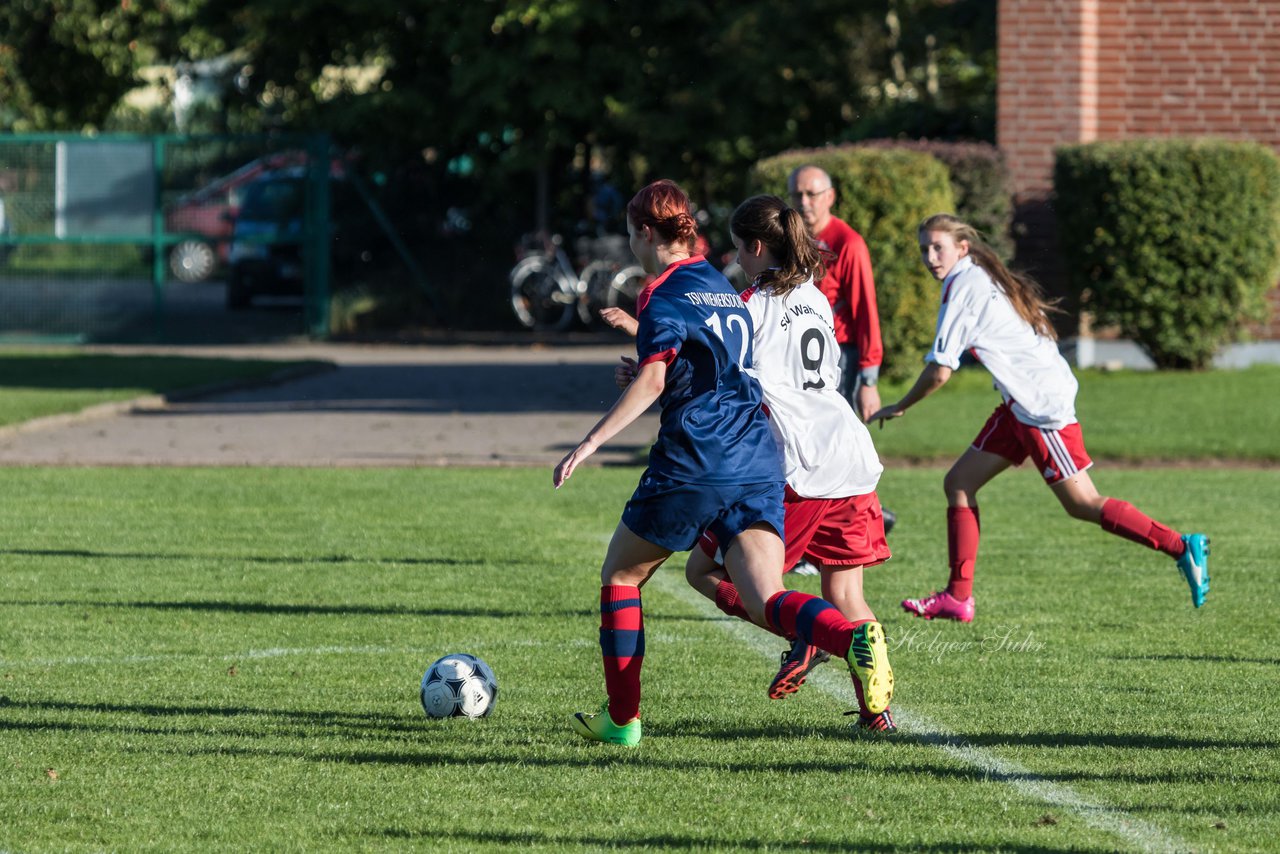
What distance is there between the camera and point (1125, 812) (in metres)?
4.90

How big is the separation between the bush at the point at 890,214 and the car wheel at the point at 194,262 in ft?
35.2

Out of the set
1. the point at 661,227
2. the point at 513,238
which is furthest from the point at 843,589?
the point at 513,238

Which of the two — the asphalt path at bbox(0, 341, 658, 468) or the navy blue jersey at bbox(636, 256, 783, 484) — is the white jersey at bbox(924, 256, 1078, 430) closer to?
the navy blue jersey at bbox(636, 256, 783, 484)

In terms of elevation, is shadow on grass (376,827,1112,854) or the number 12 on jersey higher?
the number 12 on jersey

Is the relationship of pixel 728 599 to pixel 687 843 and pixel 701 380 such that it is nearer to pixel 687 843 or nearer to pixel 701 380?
pixel 701 380

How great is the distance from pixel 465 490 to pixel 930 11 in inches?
637

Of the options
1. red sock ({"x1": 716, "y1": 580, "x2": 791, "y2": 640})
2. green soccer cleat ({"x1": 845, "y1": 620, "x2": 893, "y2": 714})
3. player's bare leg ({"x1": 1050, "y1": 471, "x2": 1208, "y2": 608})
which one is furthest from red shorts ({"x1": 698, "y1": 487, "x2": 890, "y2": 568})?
player's bare leg ({"x1": 1050, "y1": 471, "x2": 1208, "y2": 608})

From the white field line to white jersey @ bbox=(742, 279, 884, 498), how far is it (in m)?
0.83

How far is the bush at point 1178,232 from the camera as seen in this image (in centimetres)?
1828

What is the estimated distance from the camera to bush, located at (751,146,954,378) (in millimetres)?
17422

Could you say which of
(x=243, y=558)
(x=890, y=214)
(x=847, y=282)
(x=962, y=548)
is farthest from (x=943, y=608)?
(x=890, y=214)

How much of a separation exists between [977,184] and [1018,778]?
14.2 m

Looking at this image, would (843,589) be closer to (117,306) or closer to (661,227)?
(661,227)

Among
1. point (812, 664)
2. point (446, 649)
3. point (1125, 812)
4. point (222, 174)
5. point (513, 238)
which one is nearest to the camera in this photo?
point (1125, 812)
